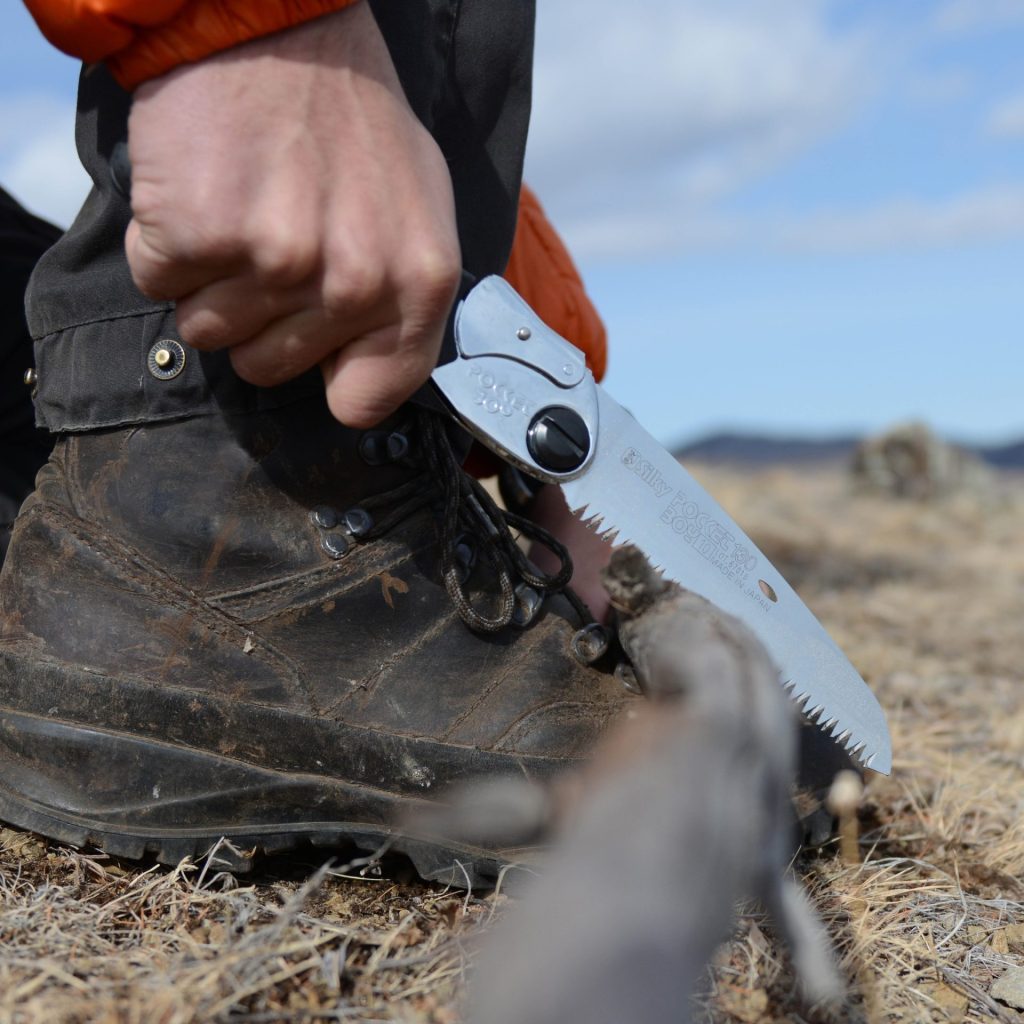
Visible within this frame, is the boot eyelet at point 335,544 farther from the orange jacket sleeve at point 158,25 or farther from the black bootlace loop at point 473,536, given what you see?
the orange jacket sleeve at point 158,25

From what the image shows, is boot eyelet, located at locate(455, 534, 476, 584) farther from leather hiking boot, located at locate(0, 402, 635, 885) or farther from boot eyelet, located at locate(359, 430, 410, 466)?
boot eyelet, located at locate(359, 430, 410, 466)

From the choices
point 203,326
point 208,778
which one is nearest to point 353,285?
point 203,326

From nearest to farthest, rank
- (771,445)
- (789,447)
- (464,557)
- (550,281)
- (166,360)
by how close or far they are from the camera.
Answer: (166,360), (464,557), (550,281), (789,447), (771,445)

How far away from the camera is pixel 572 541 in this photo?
2.53 metres

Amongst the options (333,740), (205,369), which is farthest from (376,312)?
(333,740)

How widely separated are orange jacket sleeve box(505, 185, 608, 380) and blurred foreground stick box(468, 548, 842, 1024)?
4.38 ft

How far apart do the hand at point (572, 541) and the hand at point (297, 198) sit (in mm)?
1200

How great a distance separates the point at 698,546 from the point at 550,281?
1010 millimetres

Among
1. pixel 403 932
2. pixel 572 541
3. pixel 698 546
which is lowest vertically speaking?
pixel 572 541

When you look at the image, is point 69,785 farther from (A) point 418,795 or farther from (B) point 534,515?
(B) point 534,515

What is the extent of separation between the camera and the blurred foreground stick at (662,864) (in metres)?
1.01

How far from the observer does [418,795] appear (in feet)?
5.50

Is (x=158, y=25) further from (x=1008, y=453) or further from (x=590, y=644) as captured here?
(x=1008, y=453)

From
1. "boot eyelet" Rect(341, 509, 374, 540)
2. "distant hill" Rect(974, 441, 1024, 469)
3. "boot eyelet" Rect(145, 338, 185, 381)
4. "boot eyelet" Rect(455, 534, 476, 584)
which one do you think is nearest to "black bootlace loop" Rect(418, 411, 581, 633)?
"boot eyelet" Rect(455, 534, 476, 584)
